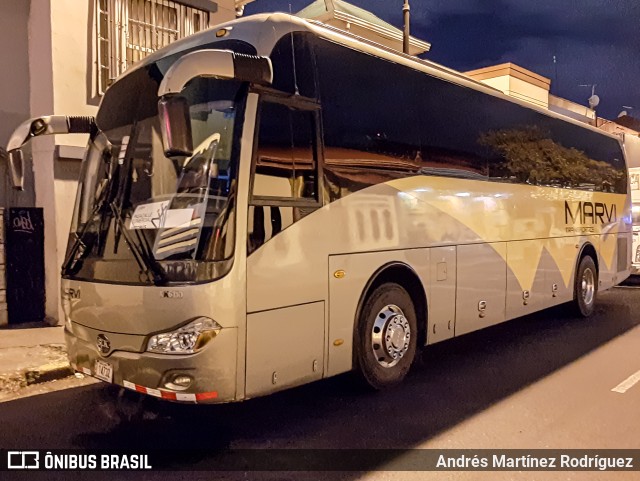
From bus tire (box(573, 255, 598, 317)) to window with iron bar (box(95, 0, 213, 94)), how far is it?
8172 mm

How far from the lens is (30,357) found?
6852 millimetres

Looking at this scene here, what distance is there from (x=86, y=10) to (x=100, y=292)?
20.7 feet

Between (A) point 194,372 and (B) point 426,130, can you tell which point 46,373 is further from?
(B) point 426,130

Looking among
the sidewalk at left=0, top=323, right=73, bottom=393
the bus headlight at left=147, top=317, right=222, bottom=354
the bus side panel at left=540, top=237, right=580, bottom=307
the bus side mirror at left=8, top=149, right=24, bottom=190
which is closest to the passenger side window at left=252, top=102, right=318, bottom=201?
the bus headlight at left=147, top=317, right=222, bottom=354

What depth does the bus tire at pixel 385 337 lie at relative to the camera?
5391 mm

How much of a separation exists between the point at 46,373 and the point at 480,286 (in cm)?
518

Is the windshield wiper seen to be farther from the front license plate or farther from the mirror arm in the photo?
the mirror arm

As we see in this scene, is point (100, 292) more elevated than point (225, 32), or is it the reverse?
point (225, 32)

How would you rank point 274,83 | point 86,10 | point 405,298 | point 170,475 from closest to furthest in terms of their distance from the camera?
point 170,475
point 274,83
point 405,298
point 86,10

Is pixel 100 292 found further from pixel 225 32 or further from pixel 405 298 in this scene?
pixel 405 298

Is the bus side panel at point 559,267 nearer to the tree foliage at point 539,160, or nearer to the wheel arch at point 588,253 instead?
the wheel arch at point 588,253

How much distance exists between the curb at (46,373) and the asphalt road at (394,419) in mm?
529

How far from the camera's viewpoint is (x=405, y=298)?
232 inches

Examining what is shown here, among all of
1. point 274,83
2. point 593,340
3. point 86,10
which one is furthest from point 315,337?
point 86,10
